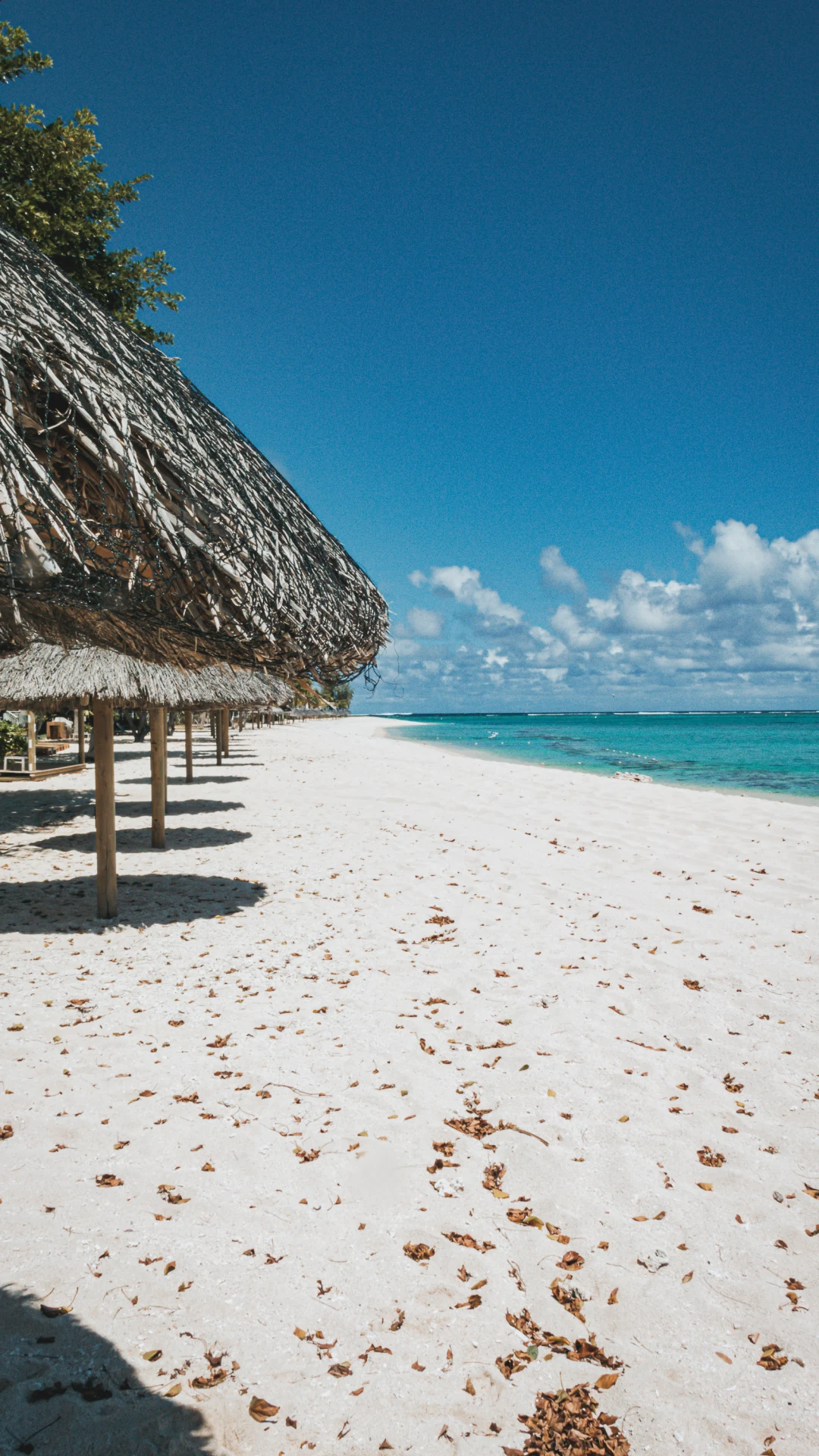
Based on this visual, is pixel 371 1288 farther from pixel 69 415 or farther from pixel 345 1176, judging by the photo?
pixel 69 415

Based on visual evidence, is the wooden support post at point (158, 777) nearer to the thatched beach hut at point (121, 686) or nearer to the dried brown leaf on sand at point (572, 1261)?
the thatched beach hut at point (121, 686)

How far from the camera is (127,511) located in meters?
2.30

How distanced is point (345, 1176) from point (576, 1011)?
82.6 inches

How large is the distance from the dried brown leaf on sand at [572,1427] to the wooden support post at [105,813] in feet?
16.5

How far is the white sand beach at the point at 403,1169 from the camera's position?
78.7 inches

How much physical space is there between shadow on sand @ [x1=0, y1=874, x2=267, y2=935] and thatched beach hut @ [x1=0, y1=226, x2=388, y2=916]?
3263mm

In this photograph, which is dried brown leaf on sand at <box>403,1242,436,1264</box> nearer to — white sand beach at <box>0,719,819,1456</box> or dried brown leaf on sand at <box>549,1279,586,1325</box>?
white sand beach at <box>0,719,819,1456</box>

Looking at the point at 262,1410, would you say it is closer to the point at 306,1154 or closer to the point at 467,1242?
the point at 467,1242

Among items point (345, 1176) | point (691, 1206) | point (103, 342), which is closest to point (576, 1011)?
point (691, 1206)

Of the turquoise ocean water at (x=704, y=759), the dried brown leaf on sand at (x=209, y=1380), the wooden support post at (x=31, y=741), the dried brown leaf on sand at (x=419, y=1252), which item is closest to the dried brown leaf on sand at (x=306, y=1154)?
the dried brown leaf on sand at (x=419, y=1252)

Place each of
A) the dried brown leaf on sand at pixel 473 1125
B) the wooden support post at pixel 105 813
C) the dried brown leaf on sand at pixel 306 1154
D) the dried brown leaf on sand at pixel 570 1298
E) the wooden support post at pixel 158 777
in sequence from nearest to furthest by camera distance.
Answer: the dried brown leaf on sand at pixel 570 1298 < the dried brown leaf on sand at pixel 306 1154 < the dried brown leaf on sand at pixel 473 1125 < the wooden support post at pixel 105 813 < the wooden support post at pixel 158 777

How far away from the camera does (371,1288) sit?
7.72 feet

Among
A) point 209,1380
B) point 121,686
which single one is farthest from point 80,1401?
point 121,686

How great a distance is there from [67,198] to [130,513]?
7.78 meters
